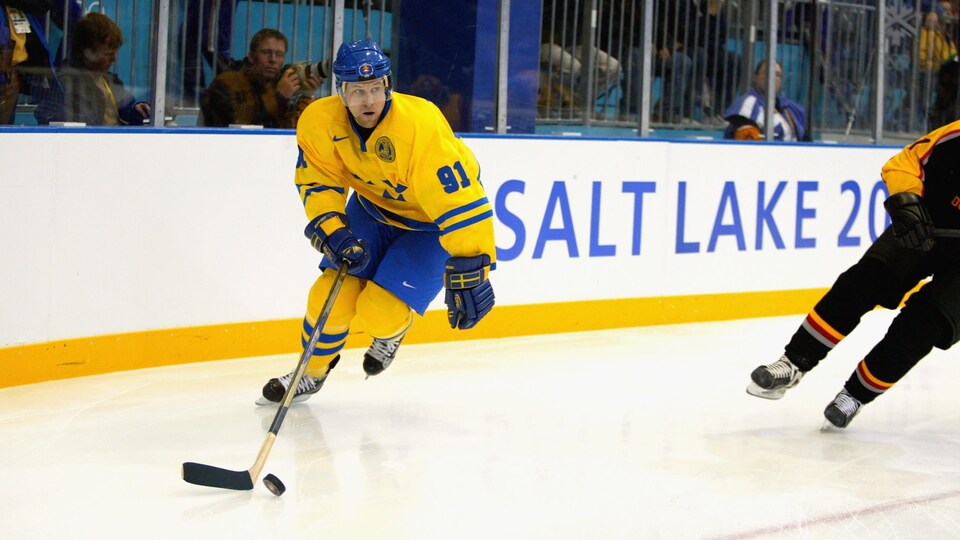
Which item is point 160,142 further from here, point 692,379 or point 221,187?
point 692,379

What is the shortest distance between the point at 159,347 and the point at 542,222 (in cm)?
174

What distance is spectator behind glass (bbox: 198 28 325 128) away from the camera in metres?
4.66

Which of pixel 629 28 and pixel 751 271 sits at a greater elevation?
A: pixel 629 28

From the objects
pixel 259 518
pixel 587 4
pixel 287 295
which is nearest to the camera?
pixel 259 518

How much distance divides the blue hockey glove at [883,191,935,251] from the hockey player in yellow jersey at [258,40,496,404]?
1154mm

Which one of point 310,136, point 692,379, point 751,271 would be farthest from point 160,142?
point 751,271

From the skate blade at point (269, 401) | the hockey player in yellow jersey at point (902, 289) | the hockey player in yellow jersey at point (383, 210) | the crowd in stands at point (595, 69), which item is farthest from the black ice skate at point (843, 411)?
the crowd in stands at point (595, 69)

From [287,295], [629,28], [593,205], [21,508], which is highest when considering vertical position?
[629,28]

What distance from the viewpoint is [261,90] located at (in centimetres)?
482

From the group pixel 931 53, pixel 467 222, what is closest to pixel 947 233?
pixel 467 222

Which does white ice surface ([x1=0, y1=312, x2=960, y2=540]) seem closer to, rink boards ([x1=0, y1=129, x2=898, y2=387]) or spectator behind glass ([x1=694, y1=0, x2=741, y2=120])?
rink boards ([x1=0, y1=129, x2=898, y2=387])

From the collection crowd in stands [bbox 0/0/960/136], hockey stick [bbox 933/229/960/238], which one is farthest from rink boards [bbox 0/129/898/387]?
hockey stick [bbox 933/229/960/238]

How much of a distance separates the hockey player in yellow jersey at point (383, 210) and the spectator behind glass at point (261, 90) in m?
1.16

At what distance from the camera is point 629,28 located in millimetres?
5773
